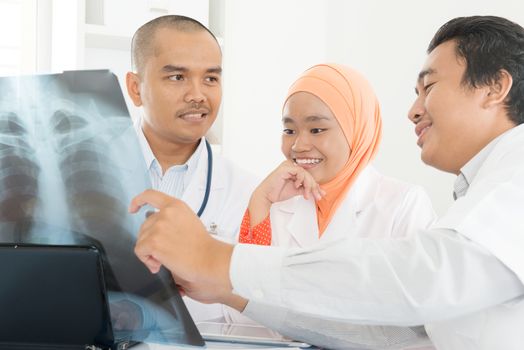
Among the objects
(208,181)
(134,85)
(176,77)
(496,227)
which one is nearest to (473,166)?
(496,227)

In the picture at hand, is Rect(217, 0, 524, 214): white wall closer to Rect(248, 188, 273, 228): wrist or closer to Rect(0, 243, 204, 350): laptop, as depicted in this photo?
Rect(248, 188, 273, 228): wrist

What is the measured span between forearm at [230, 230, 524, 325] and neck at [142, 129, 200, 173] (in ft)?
2.31

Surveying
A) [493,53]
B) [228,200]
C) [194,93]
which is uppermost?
[493,53]

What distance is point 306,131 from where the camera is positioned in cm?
180

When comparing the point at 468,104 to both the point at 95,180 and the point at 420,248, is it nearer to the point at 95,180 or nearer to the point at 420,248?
the point at 420,248

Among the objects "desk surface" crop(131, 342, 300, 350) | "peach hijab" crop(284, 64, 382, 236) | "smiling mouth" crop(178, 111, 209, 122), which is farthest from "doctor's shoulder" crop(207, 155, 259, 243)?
"desk surface" crop(131, 342, 300, 350)

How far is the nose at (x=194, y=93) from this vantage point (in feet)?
4.58

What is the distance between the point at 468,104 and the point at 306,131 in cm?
77

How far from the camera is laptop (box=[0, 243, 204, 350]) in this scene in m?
0.77

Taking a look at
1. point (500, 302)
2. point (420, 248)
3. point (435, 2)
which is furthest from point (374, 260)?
point (435, 2)

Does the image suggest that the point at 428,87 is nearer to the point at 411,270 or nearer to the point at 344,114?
the point at 411,270

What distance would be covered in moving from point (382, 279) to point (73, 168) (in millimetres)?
389

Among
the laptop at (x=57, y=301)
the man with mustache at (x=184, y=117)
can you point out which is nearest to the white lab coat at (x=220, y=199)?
the man with mustache at (x=184, y=117)

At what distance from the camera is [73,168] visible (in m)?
0.78
